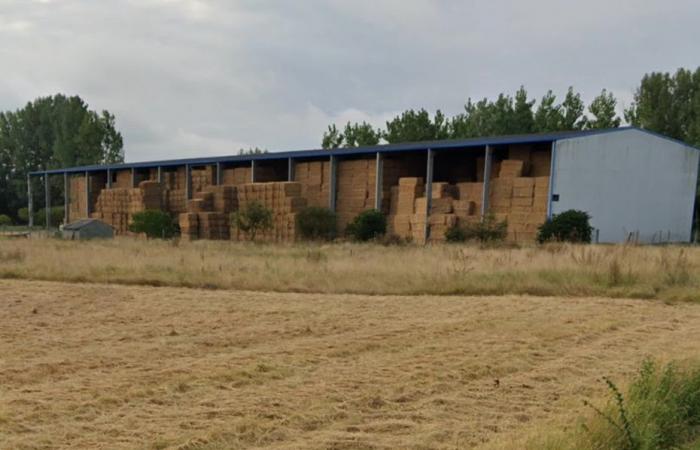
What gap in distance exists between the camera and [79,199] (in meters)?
49.9

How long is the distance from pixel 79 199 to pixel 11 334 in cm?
4664

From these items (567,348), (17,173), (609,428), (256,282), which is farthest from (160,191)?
(17,173)

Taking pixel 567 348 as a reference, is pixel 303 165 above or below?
above

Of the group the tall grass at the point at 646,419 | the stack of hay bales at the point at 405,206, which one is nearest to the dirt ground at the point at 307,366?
the tall grass at the point at 646,419

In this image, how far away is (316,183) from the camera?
33500 mm

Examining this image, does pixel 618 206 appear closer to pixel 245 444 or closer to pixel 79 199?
pixel 245 444

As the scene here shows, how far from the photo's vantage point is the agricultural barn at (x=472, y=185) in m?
26.5

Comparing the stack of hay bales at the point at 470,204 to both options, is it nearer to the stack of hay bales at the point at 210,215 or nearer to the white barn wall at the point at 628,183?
the white barn wall at the point at 628,183

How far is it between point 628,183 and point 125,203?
3242 centimetres

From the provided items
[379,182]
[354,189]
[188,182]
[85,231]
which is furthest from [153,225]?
[379,182]

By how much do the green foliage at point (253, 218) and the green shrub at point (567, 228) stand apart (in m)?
13.6

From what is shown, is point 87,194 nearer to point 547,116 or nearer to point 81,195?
point 81,195

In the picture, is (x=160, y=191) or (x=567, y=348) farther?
(x=160, y=191)

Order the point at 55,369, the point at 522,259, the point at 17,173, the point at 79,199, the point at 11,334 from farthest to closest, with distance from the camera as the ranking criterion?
1. the point at 17,173
2. the point at 79,199
3. the point at 522,259
4. the point at 11,334
5. the point at 55,369
